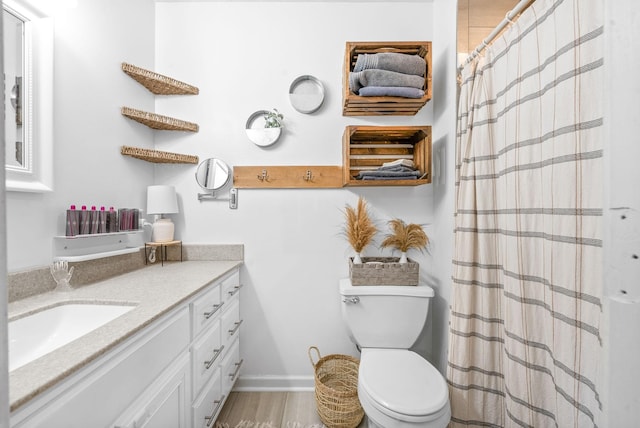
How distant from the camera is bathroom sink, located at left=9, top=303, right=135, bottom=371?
0.97 meters

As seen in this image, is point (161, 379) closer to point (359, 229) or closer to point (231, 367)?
point (231, 367)

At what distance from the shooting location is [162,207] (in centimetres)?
184

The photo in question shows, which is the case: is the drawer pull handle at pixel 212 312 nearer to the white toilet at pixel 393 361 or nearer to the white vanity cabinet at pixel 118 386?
the white vanity cabinet at pixel 118 386

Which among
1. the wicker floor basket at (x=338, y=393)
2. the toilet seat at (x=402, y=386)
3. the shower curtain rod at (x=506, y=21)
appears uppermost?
the shower curtain rod at (x=506, y=21)

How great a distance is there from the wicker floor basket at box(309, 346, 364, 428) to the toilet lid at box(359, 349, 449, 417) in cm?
28

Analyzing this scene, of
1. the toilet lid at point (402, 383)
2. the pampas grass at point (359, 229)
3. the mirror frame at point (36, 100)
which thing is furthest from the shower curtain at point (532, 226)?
→ the mirror frame at point (36, 100)

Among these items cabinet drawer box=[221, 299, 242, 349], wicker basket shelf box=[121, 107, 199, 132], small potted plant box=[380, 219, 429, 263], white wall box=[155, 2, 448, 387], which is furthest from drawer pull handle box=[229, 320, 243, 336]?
wicker basket shelf box=[121, 107, 199, 132]

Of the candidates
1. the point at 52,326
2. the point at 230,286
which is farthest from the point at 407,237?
the point at 52,326

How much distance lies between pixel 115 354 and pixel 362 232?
1.32 m

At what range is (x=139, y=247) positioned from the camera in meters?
1.77

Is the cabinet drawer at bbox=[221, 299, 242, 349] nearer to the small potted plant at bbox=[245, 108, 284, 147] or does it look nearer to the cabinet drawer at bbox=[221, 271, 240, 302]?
the cabinet drawer at bbox=[221, 271, 240, 302]

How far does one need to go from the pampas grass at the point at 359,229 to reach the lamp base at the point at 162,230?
3.66 ft

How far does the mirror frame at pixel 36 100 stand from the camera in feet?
3.95

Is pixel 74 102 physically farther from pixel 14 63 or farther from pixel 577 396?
pixel 577 396
